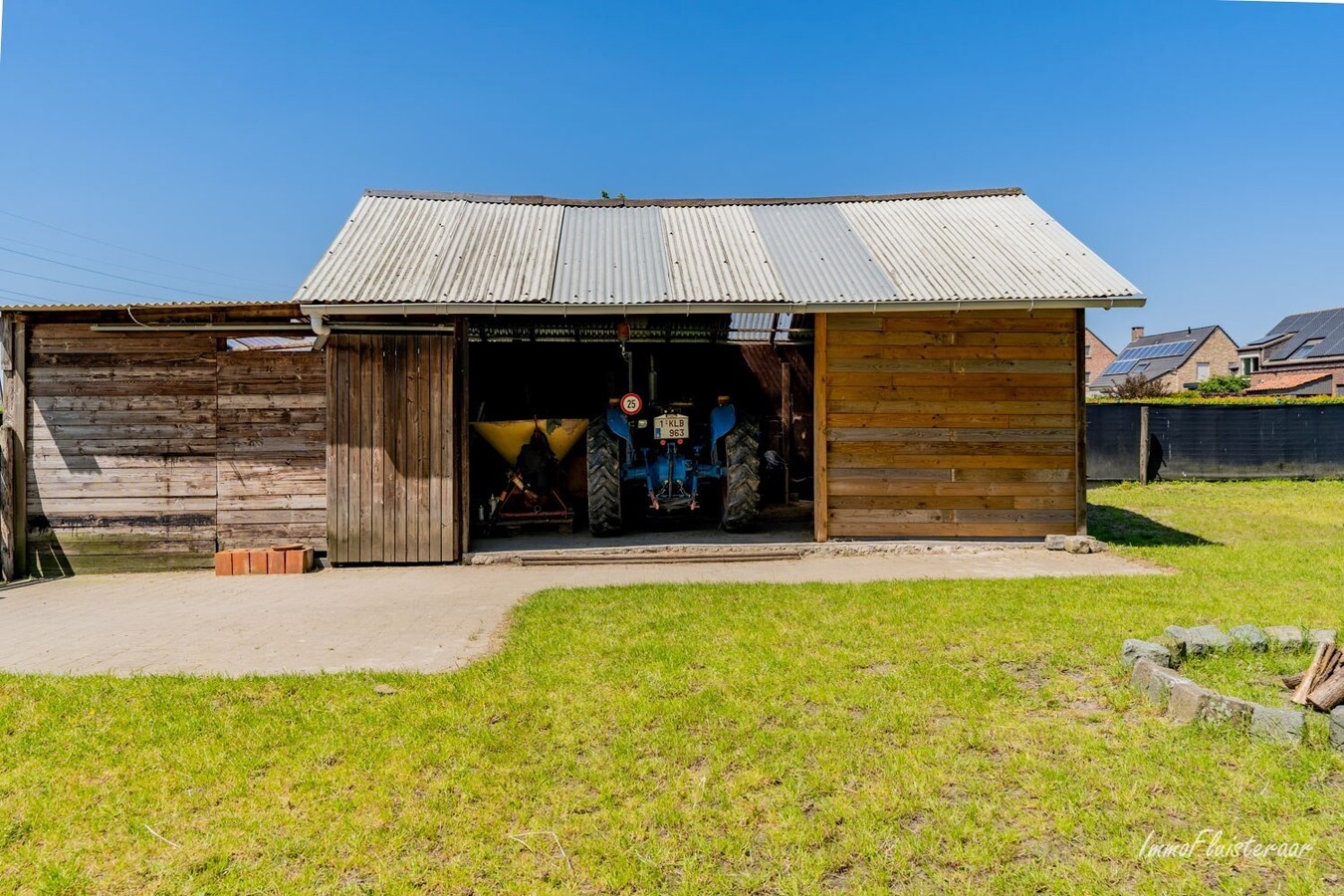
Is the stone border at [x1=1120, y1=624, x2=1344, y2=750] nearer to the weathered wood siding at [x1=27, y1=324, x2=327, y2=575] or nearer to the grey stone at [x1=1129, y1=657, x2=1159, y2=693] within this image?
the grey stone at [x1=1129, y1=657, x2=1159, y2=693]

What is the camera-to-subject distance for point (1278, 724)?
120 inches

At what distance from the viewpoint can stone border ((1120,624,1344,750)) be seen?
3.05 metres

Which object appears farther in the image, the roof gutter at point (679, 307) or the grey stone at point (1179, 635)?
the roof gutter at point (679, 307)

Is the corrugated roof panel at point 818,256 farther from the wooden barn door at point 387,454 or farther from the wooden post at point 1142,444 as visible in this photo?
the wooden post at point 1142,444

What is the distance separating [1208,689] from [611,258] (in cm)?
726

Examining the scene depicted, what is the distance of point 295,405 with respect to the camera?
783 centimetres

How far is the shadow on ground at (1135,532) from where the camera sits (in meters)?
8.38

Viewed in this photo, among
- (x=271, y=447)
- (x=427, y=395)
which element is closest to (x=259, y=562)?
(x=271, y=447)

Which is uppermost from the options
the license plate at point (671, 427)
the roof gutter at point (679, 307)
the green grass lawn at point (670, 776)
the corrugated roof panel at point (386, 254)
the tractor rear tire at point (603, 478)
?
the corrugated roof panel at point (386, 254)

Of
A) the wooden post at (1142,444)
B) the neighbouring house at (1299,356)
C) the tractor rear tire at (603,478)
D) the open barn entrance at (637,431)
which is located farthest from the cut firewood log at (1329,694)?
the neighbouring house at (1299,356)

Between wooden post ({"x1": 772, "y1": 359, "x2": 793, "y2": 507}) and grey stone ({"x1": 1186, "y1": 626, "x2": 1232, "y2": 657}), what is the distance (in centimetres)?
785

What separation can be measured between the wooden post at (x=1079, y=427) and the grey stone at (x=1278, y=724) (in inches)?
210

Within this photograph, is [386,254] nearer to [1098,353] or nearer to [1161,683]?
[1161,683]

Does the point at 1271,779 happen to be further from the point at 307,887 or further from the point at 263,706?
the point at 263,706
